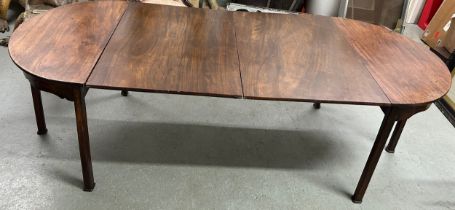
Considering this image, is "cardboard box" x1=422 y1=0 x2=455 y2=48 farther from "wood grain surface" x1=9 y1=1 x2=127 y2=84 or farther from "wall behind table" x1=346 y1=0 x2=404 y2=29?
"wood grain surface" x1=9 y1=1 x2=127 y2=84

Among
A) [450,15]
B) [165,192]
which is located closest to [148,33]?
[165,192]

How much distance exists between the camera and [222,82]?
4.75 feet

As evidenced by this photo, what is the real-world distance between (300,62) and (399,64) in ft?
1.56

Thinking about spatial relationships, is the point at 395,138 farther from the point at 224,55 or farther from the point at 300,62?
the point at 224,55

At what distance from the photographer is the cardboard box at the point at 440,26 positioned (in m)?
3.28

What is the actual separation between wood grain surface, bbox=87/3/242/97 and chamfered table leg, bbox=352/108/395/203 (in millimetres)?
629

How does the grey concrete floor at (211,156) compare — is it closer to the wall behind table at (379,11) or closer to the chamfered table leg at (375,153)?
the chamfered table leg at (375,153)

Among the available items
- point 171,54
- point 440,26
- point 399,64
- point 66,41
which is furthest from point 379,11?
point 66,41

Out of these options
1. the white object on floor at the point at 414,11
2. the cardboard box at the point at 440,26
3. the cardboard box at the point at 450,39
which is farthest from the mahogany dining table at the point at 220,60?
the white object on floor at the point at 414,11

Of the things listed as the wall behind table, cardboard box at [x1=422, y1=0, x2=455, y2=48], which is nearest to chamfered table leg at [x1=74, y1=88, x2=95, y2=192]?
the wall behind table

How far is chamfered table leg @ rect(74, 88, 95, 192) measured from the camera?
55.4 inches

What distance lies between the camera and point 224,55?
5.41 ft

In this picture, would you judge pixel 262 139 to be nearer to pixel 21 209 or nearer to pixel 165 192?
pixel 165 192

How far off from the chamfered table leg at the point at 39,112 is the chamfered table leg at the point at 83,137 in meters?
0.44
